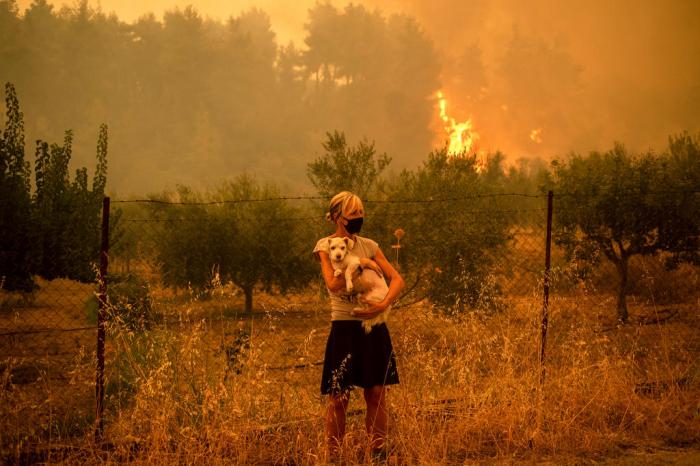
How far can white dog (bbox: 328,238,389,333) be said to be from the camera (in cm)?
396

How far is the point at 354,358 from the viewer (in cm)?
407

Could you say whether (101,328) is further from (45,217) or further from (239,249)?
(239,249)

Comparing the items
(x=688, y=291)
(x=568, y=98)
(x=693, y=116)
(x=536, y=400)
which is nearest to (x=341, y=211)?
(x=536, y=400)

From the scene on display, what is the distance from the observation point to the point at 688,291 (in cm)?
1650

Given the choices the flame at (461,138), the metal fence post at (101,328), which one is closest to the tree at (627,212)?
the flame at (461,138)

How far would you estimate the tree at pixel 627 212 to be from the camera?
45.2ft

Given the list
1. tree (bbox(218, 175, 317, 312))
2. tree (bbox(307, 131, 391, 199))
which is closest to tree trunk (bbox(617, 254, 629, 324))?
tree (bbox(307, 131, 391, 199))

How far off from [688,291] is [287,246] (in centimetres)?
1232

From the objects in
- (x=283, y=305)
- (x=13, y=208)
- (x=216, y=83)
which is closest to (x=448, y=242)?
(x=283, y=305)

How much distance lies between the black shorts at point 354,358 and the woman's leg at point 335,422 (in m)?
0.16

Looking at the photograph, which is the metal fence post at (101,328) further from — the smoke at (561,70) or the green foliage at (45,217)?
the smoke at (561,70)

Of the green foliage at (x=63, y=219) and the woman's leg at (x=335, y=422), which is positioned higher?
the green foliage at (x=63, y=219)

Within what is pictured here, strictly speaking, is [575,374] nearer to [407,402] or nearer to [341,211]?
[407,402]

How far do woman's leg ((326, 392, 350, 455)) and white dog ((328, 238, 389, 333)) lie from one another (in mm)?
619
